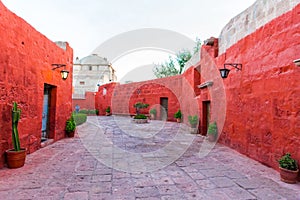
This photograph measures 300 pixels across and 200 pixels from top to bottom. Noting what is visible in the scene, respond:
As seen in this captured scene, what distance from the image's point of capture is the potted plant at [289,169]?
8.34 ft

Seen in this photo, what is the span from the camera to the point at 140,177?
8.93 feet

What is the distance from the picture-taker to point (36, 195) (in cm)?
208

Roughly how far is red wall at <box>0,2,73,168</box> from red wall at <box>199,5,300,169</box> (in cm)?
427

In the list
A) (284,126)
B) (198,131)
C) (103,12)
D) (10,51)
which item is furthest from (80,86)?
(284,126)

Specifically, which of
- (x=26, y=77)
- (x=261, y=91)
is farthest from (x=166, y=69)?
(x=26, y=77)

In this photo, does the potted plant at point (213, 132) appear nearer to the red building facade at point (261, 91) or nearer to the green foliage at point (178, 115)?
the red building facade at point (261, 91)

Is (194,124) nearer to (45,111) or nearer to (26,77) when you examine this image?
(45,111)

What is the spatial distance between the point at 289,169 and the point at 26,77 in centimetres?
447

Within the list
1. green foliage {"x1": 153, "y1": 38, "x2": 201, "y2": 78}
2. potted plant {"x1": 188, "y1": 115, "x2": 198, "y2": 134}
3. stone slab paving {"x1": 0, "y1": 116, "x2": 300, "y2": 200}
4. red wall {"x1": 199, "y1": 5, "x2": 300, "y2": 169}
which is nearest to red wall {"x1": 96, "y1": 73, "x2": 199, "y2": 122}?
potted plant {"x1": 188, "y1": 115, "x2": 198, "y2": 134}

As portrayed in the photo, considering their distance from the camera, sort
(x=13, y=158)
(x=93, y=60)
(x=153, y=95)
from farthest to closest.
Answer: (x=93, y=60)
(x=153, y=95)
(x=13, y=158)

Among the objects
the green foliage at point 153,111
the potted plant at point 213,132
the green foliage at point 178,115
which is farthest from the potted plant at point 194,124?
the green foliage at point 153,111

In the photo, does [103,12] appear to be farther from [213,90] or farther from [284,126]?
[284,126]

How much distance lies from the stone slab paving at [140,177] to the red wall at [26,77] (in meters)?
0.59

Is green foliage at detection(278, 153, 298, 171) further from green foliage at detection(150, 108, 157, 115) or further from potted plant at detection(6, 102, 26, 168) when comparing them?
green foliage at detection(150, 108, 157, 115)
